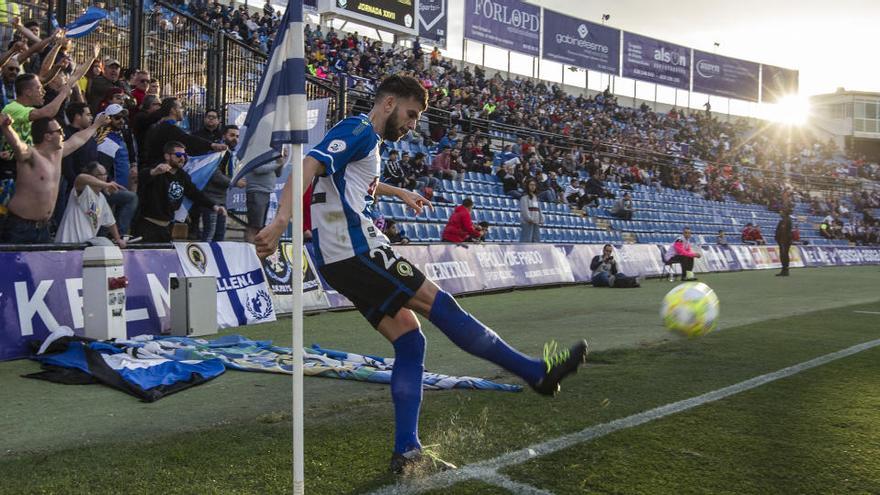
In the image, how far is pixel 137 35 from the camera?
11.2 meters

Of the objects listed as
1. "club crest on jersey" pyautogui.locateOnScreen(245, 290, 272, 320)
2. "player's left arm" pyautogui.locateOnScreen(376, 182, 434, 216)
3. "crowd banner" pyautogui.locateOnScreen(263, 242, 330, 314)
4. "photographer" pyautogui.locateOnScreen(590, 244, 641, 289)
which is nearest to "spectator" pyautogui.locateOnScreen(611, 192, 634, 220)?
"photographer" pyautogui.locateOnScreen(590, 244, 641, 289)

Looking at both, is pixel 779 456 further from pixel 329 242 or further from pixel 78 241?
pixel 78 241

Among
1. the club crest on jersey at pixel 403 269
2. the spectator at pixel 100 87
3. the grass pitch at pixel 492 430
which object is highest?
the spectator at pixel 100 87

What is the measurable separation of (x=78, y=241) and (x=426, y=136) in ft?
50.9

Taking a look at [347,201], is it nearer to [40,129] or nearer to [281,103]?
[281,103]

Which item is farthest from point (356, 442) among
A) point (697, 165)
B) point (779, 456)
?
point (697, 165)

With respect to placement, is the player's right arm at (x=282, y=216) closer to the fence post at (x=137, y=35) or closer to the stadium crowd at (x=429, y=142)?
the stadium crowd at (x=429, y=142)

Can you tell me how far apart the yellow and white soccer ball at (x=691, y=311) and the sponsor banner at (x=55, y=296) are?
5794mm

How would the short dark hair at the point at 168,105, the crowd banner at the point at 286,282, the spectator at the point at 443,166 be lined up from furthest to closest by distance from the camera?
the spectator at the point at 443,166 < the crowd banner at the point at 286,282 < the short dark hair at the point at 168,105

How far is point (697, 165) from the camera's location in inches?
1499

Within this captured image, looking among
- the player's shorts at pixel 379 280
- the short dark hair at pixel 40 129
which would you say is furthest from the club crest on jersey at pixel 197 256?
the player's shorts at pixel 379 280

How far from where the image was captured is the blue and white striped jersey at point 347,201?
11.1 ft

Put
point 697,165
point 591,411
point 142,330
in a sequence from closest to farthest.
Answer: point 591,411, point 142,330, point 697,165

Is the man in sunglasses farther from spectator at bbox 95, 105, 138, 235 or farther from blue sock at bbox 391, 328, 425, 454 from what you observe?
blue sock at bbox 391, 328, 425, 454
